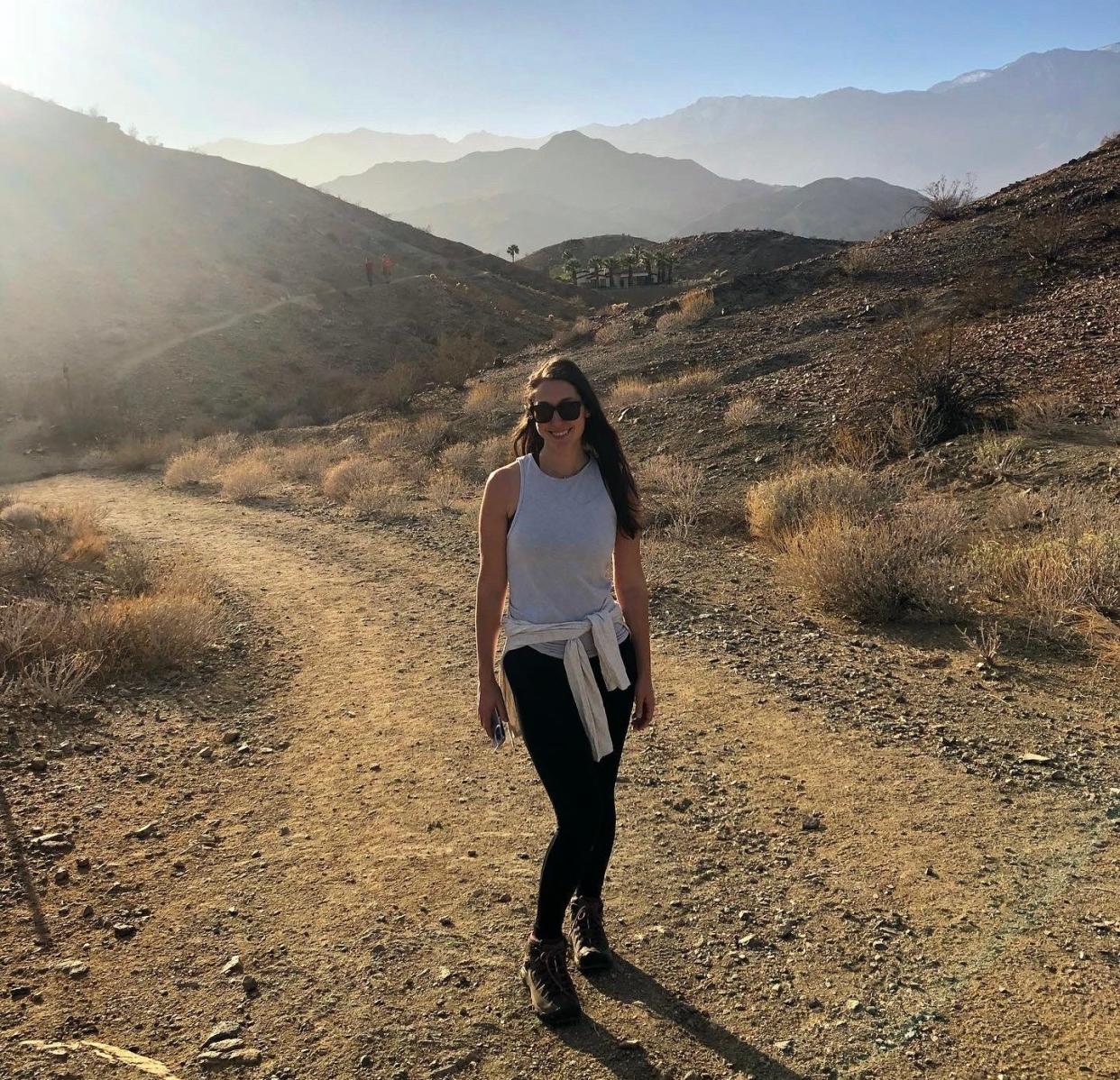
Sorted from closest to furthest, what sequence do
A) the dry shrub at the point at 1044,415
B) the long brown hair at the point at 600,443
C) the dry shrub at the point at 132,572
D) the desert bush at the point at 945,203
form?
the long brown hair at the point at 600,443, the dry shrub at the point at 132,572, the dry shrub at the point at 1044,415, the desert bush at the point at 945,203

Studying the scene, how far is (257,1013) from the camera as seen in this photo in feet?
8.55

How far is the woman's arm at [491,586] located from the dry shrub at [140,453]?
59.3 feet

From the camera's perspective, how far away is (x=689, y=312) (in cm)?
2073

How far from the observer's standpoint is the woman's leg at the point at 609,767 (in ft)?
8.09

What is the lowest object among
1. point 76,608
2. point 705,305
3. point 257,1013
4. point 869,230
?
point 257,1013

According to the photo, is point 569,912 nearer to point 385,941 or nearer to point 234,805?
point 385,941

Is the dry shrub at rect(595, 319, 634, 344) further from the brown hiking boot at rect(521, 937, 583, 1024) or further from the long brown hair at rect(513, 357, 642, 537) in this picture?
the brown hiking boot at rect(521, 937, 583, 1024)

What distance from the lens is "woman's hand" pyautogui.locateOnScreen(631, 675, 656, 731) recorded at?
2623 mm

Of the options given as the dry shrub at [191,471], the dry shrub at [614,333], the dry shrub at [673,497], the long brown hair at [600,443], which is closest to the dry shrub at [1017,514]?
the dry shrub at [673,497]

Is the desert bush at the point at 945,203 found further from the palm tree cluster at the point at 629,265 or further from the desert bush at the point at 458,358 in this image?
the palm tree cluster at the point at 629,265

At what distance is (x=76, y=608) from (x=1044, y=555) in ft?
25.3

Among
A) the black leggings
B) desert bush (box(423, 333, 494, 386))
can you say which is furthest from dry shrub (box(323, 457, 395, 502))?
desert bush (box(423, 333, 494, 386))

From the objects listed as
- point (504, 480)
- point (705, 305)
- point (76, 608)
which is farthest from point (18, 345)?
point (504, 480)

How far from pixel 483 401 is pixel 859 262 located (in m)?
10.4
